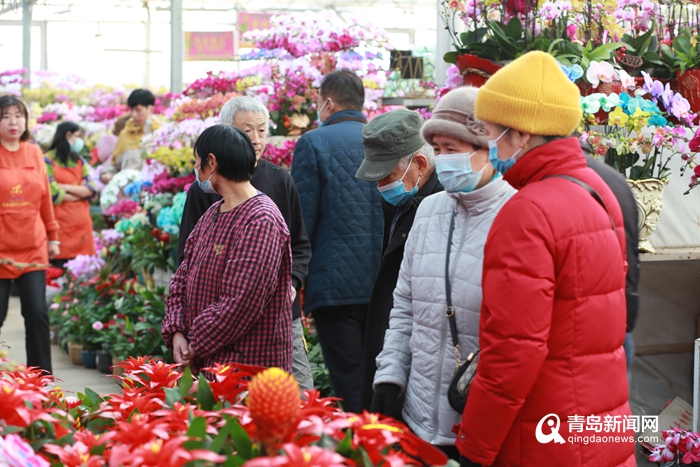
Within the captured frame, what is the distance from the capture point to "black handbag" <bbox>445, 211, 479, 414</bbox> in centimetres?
211


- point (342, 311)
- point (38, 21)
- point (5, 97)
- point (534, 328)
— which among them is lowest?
point (342, 311)

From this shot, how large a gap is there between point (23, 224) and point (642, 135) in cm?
367

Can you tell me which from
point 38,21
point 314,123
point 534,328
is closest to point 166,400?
point 534,328

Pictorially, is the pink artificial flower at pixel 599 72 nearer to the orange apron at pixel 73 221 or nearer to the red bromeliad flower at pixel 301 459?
the red bromeliad flower at pixel 301 459

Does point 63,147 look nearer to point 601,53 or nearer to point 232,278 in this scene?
point 601,53

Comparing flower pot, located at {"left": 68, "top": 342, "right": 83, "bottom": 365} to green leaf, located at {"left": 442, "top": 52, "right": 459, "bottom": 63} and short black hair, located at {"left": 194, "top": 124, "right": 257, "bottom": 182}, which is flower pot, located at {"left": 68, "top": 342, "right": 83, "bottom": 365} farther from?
short black hair, located at {"left": 194, "top": 124, "right": 257, "bottom": 182}

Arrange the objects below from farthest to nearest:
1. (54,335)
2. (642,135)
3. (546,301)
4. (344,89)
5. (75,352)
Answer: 1. (54,335)
2. (75,352)
3. (344,89)
4. (642,135)
5. (546,301)

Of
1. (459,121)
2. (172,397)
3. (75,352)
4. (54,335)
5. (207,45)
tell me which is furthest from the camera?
(207,45)

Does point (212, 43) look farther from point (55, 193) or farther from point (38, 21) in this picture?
point (38, 21)

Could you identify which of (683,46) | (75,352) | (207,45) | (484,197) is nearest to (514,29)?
(683,46)

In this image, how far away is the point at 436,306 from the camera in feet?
7.60

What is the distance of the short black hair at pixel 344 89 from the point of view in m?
4.29

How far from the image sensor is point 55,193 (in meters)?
7.58

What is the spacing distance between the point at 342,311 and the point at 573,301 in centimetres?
228
